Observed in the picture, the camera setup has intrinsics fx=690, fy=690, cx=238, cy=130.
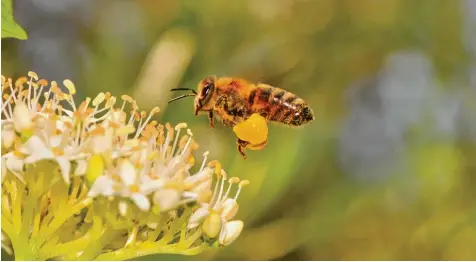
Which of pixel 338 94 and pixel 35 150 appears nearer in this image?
pixel 35 150

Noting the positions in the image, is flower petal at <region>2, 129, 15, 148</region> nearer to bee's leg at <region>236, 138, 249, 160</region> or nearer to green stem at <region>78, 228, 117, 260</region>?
green stem at <region>78, 228, 117, 260</region>

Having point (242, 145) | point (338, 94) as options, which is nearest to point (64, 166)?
point (242, 145)

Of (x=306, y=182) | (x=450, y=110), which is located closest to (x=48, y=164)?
(x=306, y=182)

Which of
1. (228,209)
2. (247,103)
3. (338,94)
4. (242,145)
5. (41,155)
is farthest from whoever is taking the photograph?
(338,94)

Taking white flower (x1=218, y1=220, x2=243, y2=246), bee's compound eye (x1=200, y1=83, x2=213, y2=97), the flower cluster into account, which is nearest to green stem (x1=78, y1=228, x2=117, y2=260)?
the flower cluster

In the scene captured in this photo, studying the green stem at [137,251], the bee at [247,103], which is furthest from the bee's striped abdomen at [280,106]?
the green stem at [137,251]

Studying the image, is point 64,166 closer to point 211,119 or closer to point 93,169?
point 93,169

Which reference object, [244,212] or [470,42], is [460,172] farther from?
[244,212]

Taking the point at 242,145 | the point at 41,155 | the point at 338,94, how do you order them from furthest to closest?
1. the point at 338,94
2. the point at 242,145
3. the point at 41,155
